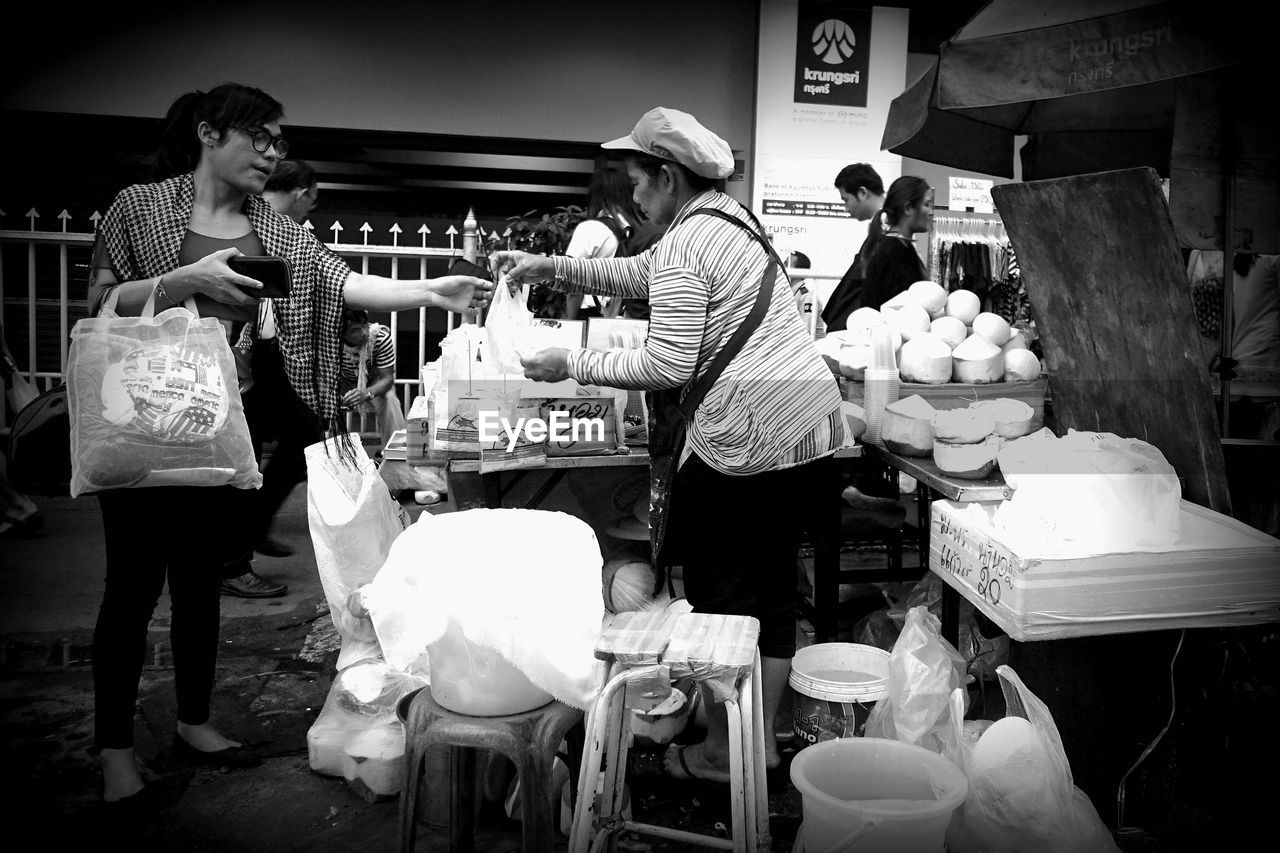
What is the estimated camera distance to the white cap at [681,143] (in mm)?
2602

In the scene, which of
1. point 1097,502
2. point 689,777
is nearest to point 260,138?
point 689,777

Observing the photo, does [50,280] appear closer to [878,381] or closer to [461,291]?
[461,291]

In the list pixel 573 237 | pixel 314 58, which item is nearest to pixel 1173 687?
pixel 573 237

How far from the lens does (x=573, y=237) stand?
186 inches

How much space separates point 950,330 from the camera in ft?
13.0

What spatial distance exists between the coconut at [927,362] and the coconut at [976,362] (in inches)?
2.1

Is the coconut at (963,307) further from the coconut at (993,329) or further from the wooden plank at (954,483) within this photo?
the wooden plank at (954,483)

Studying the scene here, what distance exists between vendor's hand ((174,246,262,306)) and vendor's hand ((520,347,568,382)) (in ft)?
2.59

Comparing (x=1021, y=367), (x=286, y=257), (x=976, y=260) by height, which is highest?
(x=976, y=260)

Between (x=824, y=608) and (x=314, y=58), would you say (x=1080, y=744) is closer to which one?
(x=824, y=608)

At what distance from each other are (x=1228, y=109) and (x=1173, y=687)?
6.70 feet

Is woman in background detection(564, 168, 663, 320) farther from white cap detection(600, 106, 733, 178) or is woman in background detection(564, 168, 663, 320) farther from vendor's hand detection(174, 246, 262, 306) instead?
vendor's hand detection(174, 246, 262, 306)

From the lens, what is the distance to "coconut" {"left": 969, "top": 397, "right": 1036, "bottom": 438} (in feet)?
10.8

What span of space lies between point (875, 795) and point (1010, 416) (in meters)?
1.73
